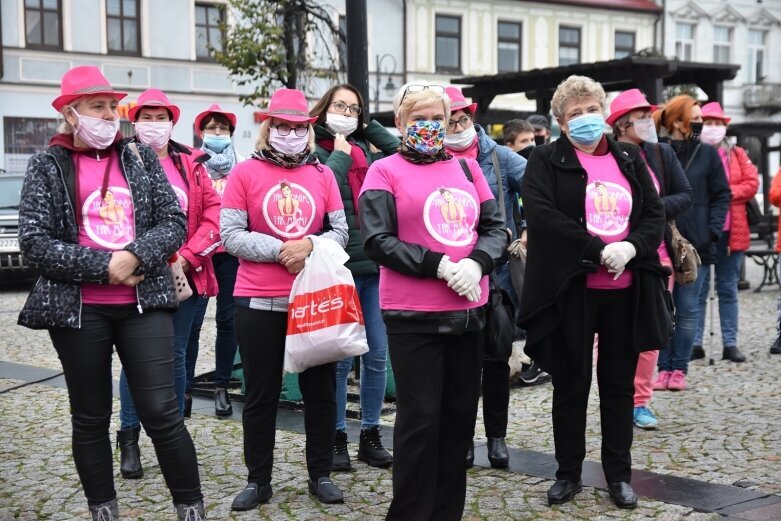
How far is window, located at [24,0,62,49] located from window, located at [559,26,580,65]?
697 inches

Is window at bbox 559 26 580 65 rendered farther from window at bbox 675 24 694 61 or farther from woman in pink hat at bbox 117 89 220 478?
→ woman in pink hat at bbox 117 89 220 478

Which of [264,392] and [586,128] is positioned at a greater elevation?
[586,128]

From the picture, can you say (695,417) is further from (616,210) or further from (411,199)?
(411,199)

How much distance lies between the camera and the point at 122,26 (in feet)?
97.2

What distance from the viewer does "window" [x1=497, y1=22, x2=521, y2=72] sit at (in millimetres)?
36719

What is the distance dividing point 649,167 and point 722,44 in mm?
38560

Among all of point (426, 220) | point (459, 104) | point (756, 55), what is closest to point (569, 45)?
point (756, 55)

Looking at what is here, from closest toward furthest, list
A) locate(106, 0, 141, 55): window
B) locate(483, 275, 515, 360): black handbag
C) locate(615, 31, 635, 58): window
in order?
locate(483, 275, 515, 360): black handbag
locate(106, 0, 141, 55): window
locate(615, 31, 635, 58): window

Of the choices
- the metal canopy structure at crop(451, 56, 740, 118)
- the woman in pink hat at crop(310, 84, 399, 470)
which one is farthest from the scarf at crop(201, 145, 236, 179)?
the metal canopy structure at crop(451, 56, 740, 118)

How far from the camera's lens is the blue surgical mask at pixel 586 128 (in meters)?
4.94

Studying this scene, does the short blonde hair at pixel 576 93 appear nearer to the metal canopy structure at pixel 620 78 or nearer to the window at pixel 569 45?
the metal canopy structure at pixel 620 78

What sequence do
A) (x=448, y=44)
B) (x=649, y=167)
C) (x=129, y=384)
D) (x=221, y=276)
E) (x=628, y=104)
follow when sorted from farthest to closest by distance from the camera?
(x=448, y=44)
(x=221, y=276)
(x=649, y=167)
(x=628, y=104)
(x=129, y=384)

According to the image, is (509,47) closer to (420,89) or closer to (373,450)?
(373,450)

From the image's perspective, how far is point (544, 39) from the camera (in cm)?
3734
